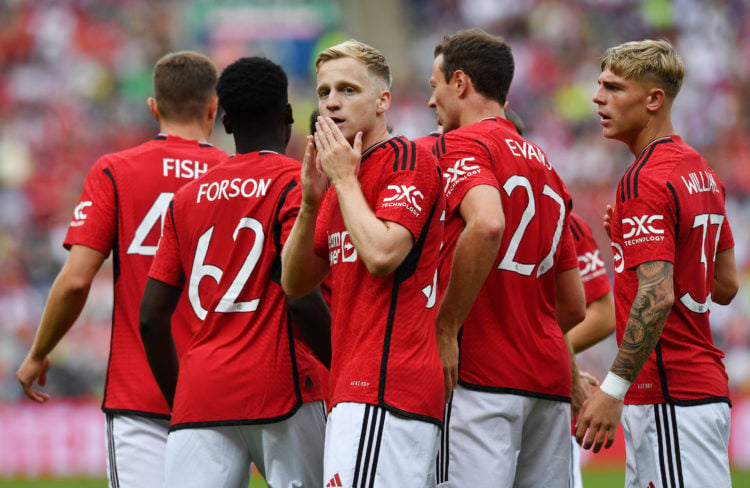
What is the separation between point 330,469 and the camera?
4.23 m

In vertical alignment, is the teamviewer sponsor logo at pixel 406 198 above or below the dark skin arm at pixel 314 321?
above

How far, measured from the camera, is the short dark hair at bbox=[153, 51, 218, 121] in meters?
6.00

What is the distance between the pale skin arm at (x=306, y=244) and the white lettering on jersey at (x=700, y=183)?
5.39 ft

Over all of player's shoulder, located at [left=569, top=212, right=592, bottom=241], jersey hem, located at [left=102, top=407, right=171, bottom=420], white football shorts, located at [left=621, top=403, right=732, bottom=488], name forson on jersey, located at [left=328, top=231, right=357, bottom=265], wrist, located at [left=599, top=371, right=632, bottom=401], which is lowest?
white football shorts, located at [left=621, top=403, right=732, bottom=488]

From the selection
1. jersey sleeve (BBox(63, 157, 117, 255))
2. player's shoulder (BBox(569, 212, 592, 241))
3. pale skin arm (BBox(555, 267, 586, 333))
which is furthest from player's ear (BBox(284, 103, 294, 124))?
player's shoulder (BBox(569, 212, 592, 241))

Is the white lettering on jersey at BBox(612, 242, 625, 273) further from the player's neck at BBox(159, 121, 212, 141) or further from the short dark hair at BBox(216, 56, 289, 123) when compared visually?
the player's neck at BBox(159, 121, 212, 141)

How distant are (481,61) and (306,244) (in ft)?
4.78

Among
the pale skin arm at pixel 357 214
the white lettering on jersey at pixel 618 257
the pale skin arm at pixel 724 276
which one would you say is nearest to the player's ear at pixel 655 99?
the white lettering on jersey at pixel 618 257

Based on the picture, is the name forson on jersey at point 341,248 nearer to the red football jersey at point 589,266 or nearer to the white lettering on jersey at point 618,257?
the white lettering on jersey at point 618,257

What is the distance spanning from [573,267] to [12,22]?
20.6m

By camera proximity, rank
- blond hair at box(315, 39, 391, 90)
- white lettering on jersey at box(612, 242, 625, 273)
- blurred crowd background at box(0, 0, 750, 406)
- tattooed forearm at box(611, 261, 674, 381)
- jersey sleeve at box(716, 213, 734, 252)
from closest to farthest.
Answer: blond hair at box(315, 39, 391, 90) < tattooed forearm at box(611, 261, 674, 381) < white lettering on jersey at box(612, 242, 625, 273) < jersey sleeve at box(716, 213, 734, 252) < blurred crowd background at box(0, 0, 750, 406)

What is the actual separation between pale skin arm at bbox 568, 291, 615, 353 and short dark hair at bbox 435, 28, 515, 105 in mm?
1925

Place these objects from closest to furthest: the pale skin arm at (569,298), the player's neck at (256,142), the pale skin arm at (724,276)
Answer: the player's neck at (256,142) → the pale skin arm at (724,276) → the pale skin arm at (569,298)

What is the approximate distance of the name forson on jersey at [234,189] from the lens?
16.0 feet
